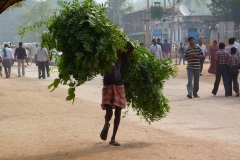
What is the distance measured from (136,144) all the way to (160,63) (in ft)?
4.17

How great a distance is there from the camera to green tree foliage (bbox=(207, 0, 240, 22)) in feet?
191

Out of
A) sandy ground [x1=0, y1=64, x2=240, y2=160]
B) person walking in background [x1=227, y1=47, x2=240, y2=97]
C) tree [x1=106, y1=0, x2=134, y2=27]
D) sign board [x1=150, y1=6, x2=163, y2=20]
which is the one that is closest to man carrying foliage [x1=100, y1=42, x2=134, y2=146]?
sandy ground [x1=0, y1=64, x2=240, y2=160]

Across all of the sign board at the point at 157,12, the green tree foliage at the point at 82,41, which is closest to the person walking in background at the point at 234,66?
the green tree foliage at the point at 82,41

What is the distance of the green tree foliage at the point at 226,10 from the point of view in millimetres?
58125

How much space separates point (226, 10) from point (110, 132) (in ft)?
167

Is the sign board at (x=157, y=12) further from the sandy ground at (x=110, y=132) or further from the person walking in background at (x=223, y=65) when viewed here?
the sandy ground at (x=110, y=132)

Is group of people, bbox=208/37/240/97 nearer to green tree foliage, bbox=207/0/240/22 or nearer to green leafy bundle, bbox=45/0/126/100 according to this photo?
green leafy bundle, bbox=45/0/126/100

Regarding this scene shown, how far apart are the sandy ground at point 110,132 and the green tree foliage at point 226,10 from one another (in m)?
43.2

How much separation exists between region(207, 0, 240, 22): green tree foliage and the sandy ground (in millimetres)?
43209

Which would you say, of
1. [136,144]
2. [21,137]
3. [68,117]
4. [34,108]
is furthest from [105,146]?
[34,108]

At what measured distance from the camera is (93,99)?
642 inches

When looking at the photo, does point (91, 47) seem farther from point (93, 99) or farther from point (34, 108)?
point (93, 99)

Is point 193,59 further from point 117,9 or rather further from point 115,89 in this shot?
point 117,9

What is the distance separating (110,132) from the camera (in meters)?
9.77
